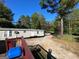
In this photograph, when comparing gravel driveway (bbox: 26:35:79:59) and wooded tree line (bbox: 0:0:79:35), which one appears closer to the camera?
gravel driveway (bbox: 26:35:79:59)

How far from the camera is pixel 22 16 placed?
10800cm

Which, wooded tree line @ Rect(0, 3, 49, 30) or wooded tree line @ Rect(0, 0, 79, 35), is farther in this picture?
wooded tree line @ Rect(0, 3, 49, 30)

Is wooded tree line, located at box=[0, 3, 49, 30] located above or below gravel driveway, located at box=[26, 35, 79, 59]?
above

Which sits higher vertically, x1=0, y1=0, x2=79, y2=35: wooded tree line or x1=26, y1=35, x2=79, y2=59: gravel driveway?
x1=0, y1=0, x2=79, y2=35: wooded tree line

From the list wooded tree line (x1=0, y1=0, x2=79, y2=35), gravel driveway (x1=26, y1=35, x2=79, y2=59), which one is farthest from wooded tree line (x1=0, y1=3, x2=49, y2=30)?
gravel driveway (x1=26, y1=35, x2=79, y2=59)

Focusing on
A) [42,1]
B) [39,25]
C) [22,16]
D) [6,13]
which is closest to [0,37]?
[42,1]

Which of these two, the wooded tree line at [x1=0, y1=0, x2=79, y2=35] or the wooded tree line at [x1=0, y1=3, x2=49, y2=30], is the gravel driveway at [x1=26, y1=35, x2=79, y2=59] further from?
the wooded tree line at [x1=0, y1=3, x2=49, y2=30]

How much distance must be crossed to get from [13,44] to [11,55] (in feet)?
7.84

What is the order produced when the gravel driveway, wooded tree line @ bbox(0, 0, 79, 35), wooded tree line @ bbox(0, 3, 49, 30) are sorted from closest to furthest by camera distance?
the gravel driveway
wooded tree line @ bbox(0, 0, 79, 35)
wooded tree line @ bbox(0, 3, 49, 30)

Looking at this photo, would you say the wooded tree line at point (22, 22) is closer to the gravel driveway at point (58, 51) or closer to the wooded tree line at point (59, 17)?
the wooded tree line at point (59, 17)

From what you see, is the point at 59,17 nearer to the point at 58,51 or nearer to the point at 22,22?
the point at 58,51

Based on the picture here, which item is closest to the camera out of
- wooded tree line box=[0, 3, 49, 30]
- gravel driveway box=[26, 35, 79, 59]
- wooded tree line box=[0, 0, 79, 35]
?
gravel driveway box=[26, 35, 79, 59]

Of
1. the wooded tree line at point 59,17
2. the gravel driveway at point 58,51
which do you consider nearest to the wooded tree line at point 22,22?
the wooded tree line at point 59,17

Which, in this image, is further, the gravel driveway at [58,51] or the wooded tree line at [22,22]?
the wooded tree line at [22,22]
